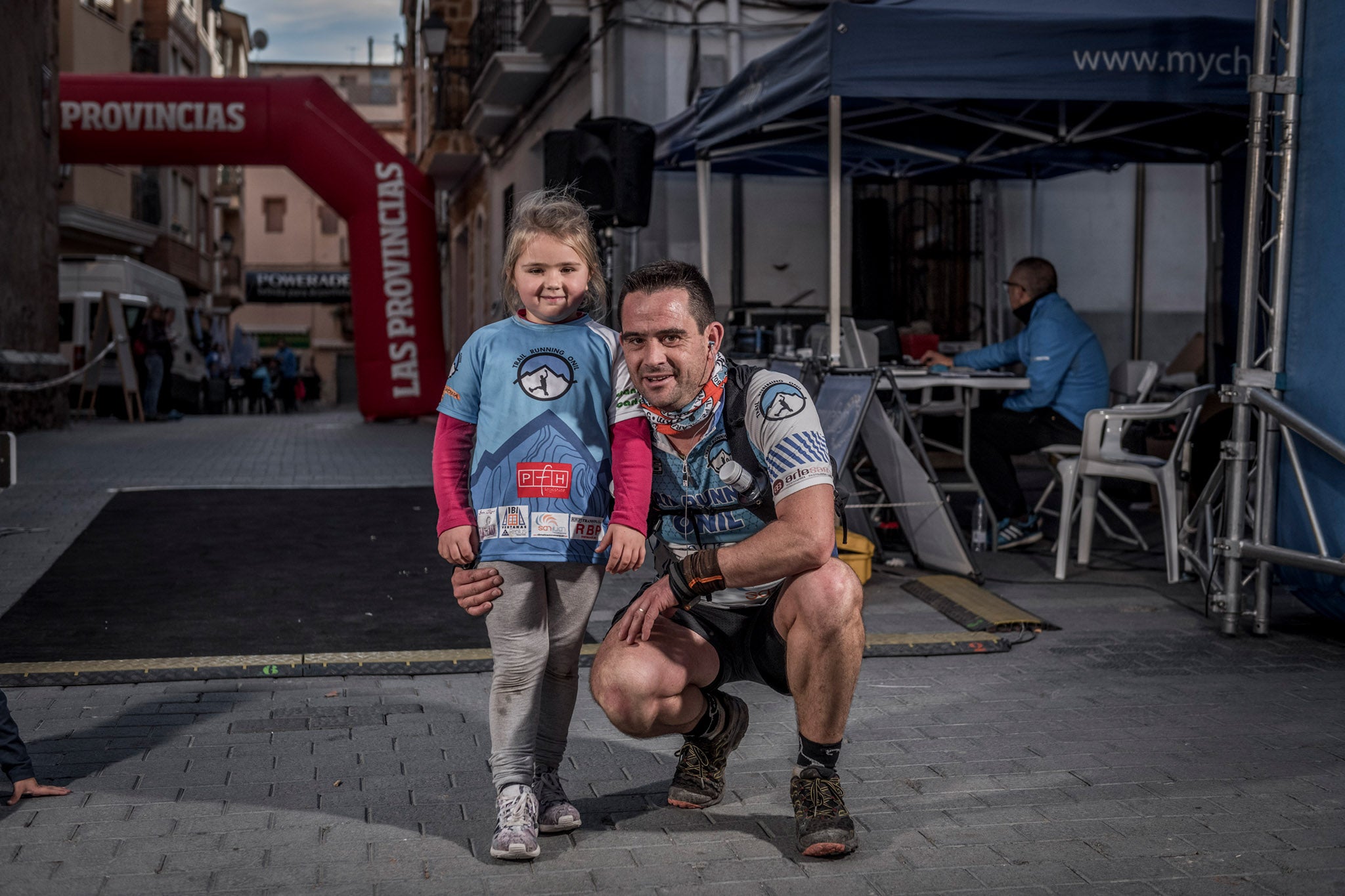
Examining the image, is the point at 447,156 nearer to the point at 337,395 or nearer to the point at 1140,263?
the point at 1140,263

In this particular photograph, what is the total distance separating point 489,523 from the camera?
322 cm

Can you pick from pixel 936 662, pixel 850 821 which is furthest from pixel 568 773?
pixel 936 662

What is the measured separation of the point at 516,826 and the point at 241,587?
394 cm

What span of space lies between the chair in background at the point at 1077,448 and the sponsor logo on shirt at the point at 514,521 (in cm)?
440

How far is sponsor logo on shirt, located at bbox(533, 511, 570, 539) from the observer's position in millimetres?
3174

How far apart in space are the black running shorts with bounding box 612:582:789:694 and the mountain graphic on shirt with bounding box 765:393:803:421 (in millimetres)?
456

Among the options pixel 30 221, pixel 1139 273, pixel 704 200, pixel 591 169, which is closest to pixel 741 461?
pixel 704 200

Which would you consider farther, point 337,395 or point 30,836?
point 337,395

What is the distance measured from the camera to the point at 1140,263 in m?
Result: 13.2

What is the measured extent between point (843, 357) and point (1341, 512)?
316cm

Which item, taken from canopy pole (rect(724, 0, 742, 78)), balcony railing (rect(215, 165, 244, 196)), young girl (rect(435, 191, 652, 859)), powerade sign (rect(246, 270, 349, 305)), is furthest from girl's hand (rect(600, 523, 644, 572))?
balcony railing (rect(215, 165, 244, 196))

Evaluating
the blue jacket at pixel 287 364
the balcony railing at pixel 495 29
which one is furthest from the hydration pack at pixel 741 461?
the blue jacket at pixel 287 364

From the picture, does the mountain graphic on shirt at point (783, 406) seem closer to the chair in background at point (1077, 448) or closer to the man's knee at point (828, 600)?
the man's knee at point (828, 600)

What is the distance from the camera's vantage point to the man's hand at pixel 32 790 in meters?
3.50
